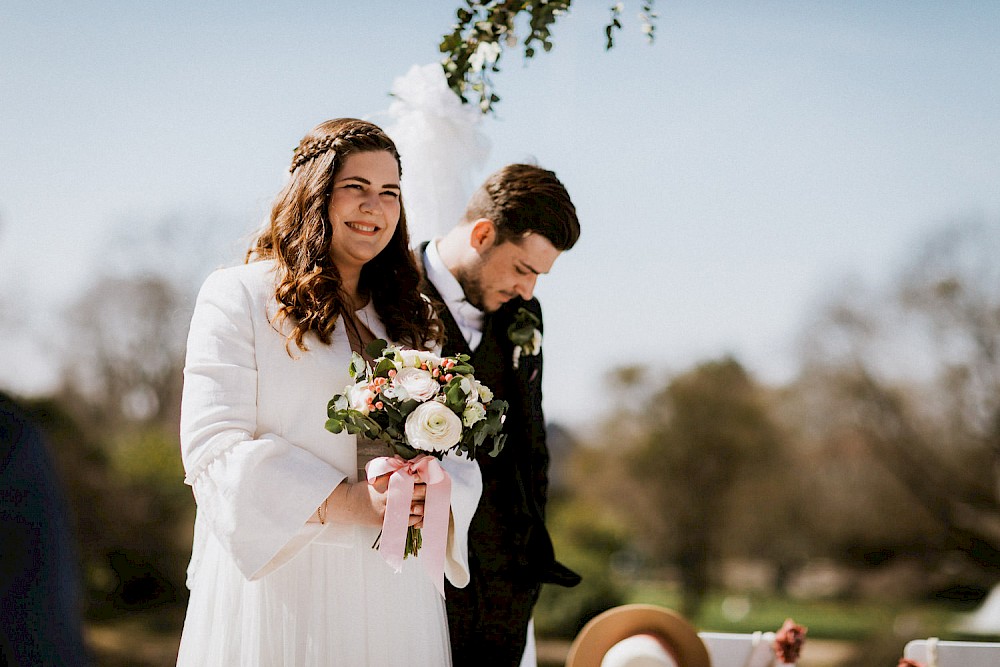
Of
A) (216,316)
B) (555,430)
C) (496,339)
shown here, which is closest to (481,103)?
(496,339)

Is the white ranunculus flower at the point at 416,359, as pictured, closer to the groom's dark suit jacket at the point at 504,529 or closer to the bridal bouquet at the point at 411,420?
the bridal bouquet at the point at 411,420

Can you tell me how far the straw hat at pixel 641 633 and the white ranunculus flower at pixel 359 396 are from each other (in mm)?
1496

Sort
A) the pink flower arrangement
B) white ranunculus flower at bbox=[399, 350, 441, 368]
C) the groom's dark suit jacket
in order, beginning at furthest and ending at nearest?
1. the pink flower arrangement
2. the groom's dark suit jacket
3. white ranunculus flower at bbox=[399, 350, 441, 368]

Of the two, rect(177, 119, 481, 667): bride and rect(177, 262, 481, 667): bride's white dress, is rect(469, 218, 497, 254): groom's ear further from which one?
rect(177, 262, 481, 667): bride's white dress

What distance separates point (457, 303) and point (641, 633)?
132 cm

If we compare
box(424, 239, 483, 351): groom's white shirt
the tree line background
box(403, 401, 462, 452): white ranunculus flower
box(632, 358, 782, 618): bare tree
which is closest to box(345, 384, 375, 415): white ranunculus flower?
box(403, 401, 462, 452): white ranunculus flower

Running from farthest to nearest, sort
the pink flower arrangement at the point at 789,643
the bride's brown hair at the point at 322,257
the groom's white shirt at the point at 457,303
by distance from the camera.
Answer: the pink flower arrangement at the point at 789,643
the groom's white shirt at the point at 457,303
the bride's brown hair at the point at 322,257

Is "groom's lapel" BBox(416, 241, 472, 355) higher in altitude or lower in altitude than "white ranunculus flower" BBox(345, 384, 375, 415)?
higher

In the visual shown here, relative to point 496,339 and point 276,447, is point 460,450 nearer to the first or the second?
point 276,447

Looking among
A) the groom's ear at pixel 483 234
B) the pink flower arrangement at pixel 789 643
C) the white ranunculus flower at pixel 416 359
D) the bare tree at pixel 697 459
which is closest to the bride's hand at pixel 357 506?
the white ranunculus flower at pixel 416 359

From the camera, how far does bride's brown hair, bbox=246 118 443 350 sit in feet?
8.18

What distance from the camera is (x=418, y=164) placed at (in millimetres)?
3697

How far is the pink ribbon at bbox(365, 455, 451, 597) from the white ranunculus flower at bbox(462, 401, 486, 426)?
135mm

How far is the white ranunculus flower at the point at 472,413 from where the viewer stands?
2.36 m
